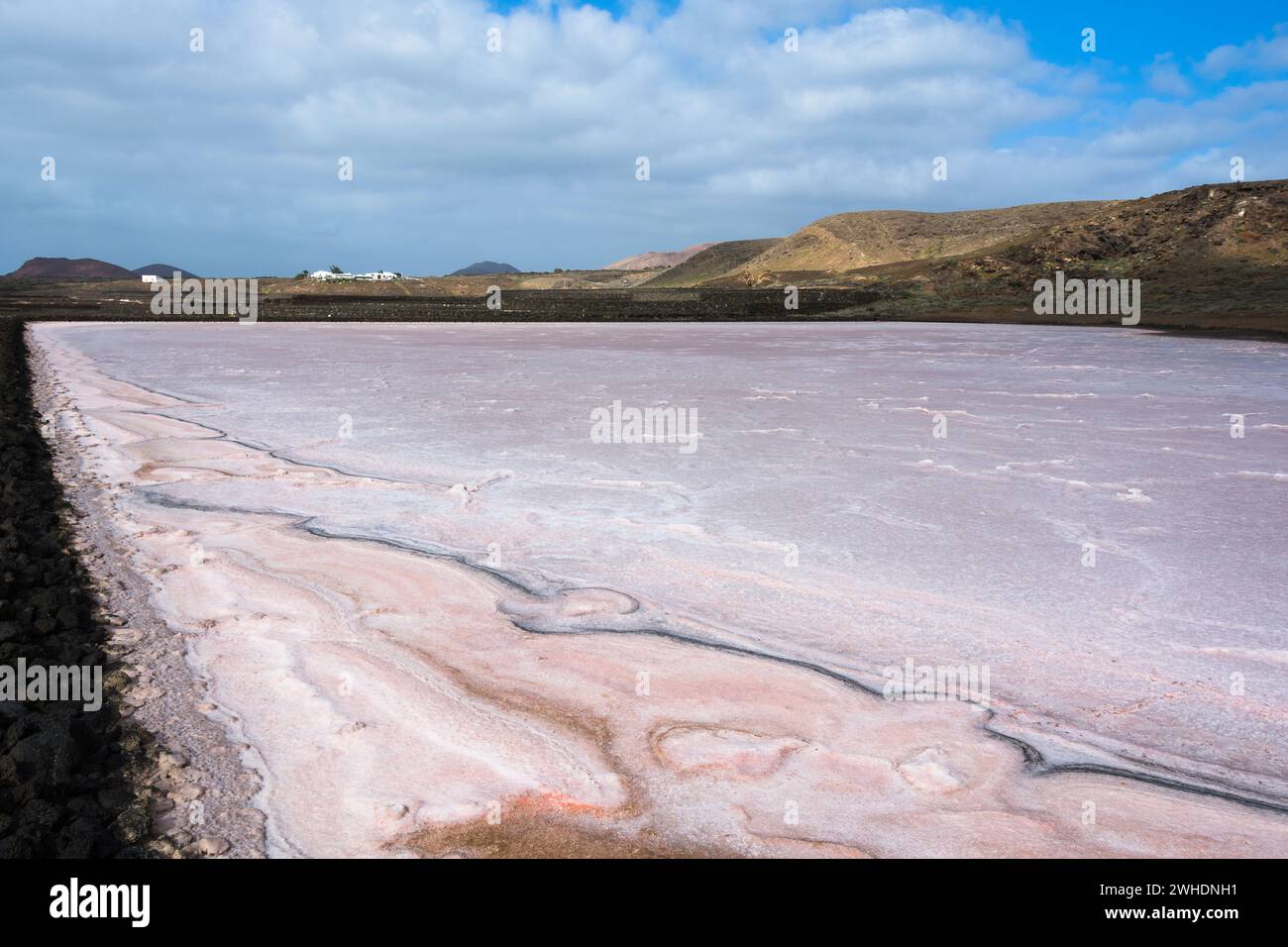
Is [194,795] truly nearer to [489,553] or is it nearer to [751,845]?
[751,845]

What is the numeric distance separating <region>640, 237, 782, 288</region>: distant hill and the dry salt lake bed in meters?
104

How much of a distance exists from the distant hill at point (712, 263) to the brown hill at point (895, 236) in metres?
22.1

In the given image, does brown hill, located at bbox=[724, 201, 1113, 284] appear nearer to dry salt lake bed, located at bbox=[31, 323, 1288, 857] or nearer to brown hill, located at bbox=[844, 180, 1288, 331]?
brown hill, located at bbox=[844, 180, 1288, 331]

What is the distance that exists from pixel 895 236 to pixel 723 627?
85696 millimetres

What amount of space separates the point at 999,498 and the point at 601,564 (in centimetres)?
285

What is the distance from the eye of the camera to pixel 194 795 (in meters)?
2.77

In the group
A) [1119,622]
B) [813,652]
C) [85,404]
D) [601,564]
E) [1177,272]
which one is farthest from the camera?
[1177,272]

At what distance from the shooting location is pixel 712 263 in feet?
394

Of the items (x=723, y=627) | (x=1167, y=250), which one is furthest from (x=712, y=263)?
(x=723, y=627)

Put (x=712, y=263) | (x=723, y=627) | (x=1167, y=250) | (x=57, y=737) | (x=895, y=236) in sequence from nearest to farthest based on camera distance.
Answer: (x=57, y=737), (x=723, y=627), (x=1167, y=250), (x=895, y=236), (x=712, y=263)

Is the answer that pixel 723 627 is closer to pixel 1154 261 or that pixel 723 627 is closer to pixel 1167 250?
pixel 1154 261

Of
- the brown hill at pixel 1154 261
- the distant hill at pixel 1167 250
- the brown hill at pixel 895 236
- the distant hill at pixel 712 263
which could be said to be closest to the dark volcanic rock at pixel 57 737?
the brown hill at pixel 1154 261
